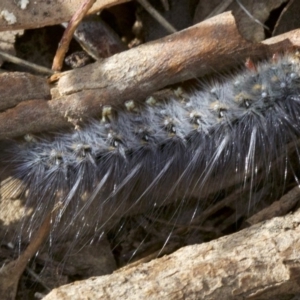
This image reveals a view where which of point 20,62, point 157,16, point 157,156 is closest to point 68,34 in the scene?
point 20,62

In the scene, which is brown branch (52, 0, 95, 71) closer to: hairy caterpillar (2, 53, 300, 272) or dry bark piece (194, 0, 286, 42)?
hairy caterpillar (2, 53, 300, 272)

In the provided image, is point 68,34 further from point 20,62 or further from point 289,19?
point 289,19

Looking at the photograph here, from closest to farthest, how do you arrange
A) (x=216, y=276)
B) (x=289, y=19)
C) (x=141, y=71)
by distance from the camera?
(x=216, y=276)
(x=141, y=71)
(x=289, y=19)

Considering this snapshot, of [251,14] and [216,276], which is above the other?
[251,14]

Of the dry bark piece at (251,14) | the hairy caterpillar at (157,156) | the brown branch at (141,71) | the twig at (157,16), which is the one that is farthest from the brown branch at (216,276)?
the twig at (157,16)

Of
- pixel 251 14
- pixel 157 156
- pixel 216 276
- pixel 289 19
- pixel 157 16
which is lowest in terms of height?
pixel 216 276
